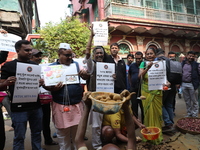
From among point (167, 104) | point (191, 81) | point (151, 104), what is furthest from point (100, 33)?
point (191, 81)

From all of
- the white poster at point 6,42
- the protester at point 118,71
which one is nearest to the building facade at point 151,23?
the protester at point 118,71

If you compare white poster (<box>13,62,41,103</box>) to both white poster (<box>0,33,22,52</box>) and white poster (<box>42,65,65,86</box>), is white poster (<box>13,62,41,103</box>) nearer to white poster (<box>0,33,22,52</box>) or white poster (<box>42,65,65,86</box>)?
white poster (<box>42,65,65,86</box>)

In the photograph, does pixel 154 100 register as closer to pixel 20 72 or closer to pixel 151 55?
pixel 151 55

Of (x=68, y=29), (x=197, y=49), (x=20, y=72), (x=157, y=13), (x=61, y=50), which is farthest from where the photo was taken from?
(x=197, y=49)

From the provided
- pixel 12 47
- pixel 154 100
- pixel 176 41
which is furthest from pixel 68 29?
pixel 176 41

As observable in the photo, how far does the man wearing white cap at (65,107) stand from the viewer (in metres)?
2.43

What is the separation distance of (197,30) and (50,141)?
15.7 m

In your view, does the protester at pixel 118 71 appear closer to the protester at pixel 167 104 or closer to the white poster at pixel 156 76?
the white poster at pixel 156 76

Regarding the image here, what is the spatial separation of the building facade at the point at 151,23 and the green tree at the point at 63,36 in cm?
298

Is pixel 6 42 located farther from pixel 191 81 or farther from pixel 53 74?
pixel 191 81

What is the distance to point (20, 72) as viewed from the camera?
7.31 ft

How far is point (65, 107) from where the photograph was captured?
2410 millimetres

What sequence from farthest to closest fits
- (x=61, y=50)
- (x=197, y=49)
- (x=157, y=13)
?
1. (x=197, y=49)
2. (x=157, y=13)
3. (x=61, y=50)

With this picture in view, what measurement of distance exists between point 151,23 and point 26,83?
12.0 metres
